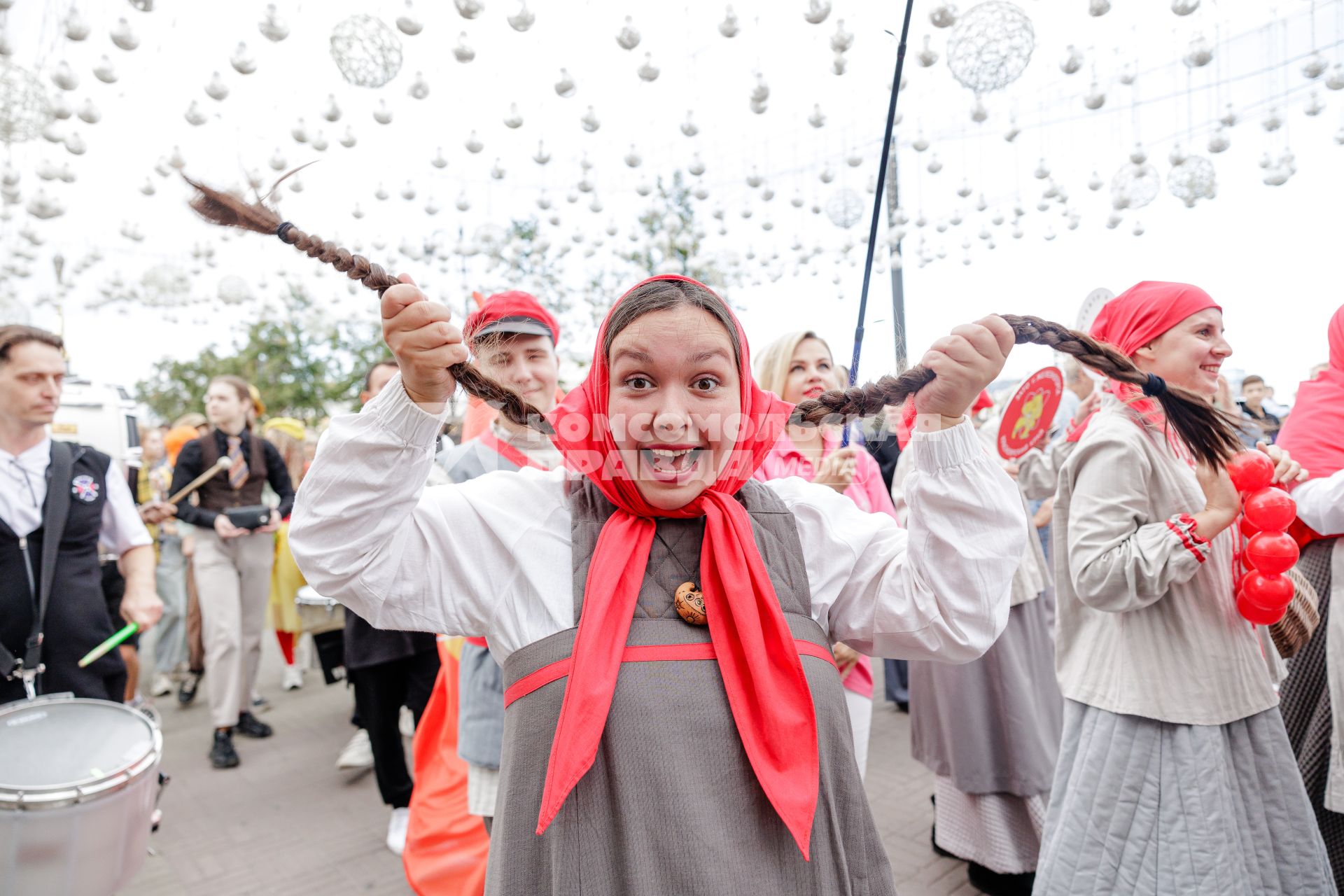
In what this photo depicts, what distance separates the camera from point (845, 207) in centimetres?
672

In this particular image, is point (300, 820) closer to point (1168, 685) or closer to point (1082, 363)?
point (1168, 685)

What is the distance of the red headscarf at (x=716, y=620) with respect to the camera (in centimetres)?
124

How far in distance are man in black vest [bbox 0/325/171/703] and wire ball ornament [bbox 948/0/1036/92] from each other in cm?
468

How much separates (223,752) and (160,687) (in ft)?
7.43

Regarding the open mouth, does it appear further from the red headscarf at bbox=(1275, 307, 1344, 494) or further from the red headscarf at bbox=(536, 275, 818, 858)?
the red headscarf at bbox=(1275, 307, 1344, 494)

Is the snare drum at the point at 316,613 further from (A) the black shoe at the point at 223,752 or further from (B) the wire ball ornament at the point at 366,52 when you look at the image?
(B) the wire ball ornament at the point at 366,52

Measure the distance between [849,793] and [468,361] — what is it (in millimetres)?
968

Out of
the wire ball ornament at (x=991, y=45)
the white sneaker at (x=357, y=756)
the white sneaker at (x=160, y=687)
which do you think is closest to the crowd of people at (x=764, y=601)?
the white sneaker at (x=357, y=756)

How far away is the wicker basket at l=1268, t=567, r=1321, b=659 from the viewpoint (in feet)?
8.01

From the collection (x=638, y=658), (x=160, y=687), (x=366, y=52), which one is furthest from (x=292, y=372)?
(x=638, y=658)

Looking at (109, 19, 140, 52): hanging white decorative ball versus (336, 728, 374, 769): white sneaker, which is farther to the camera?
(336, 728, 374, 769): white sneaker

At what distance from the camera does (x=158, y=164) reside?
4.71 meters

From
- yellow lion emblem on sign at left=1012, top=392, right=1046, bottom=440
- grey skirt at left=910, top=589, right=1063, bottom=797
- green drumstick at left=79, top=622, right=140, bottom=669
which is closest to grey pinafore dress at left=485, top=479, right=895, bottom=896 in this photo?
grey skirt at left=910, top=589, right=1063, bottom=797

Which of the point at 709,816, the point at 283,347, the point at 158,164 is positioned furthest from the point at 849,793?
the point at 283,347
